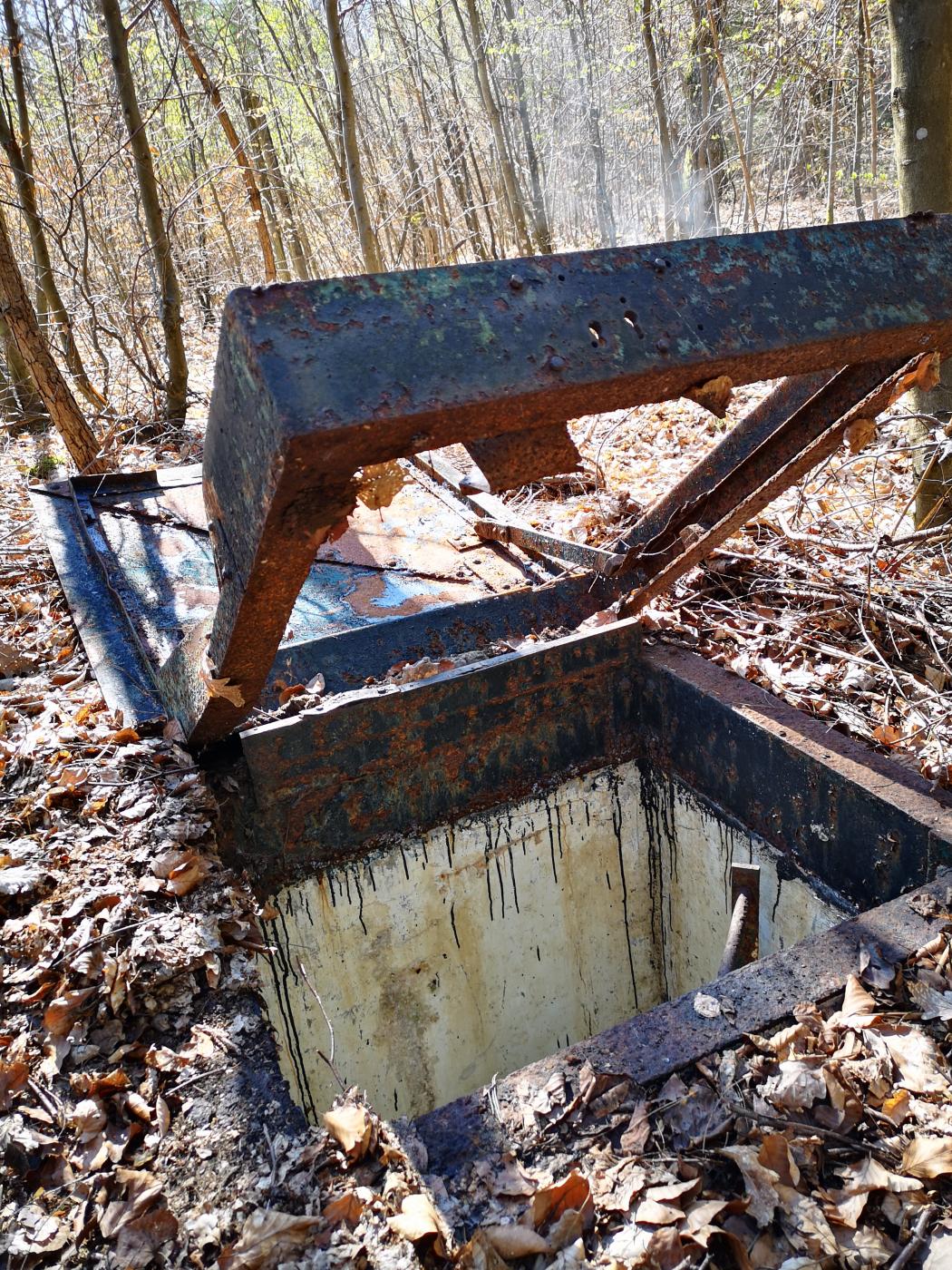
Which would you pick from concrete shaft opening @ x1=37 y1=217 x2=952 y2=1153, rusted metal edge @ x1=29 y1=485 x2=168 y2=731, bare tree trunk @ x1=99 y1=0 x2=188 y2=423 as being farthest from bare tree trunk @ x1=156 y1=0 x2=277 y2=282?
concrete shaft opening @ x1=37 y1=217 x2=952 y2=1153

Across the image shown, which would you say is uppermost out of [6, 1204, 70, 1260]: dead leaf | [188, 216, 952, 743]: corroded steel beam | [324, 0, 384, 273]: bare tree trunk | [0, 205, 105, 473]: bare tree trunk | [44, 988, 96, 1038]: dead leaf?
[324, 0, 384, 273]: bare tree trunk

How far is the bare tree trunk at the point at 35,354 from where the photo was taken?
5.92 meters

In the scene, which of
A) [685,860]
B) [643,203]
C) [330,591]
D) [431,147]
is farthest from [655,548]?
[643,203]

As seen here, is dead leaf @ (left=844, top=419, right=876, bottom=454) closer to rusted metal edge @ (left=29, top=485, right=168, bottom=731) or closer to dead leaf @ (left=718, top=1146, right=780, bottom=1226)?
dead leaf @ (left=718, top=1146, right=780, bottom=1226)

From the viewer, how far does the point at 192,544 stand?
4617mm

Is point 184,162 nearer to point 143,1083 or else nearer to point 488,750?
point 488,750

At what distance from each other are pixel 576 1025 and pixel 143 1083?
262cm

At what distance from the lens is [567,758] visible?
3486mm

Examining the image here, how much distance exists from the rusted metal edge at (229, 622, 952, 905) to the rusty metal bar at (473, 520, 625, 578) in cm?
30

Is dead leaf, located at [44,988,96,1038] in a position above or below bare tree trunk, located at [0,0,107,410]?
below

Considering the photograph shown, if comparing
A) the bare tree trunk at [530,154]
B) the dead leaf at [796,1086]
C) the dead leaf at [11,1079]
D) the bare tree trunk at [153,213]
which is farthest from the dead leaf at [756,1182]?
the bare tree trunk at [530,154]

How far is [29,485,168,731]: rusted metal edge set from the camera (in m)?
3.14

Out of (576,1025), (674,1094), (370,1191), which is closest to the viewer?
(370,1191)

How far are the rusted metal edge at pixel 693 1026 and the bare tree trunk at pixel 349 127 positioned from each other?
659 centimetres
